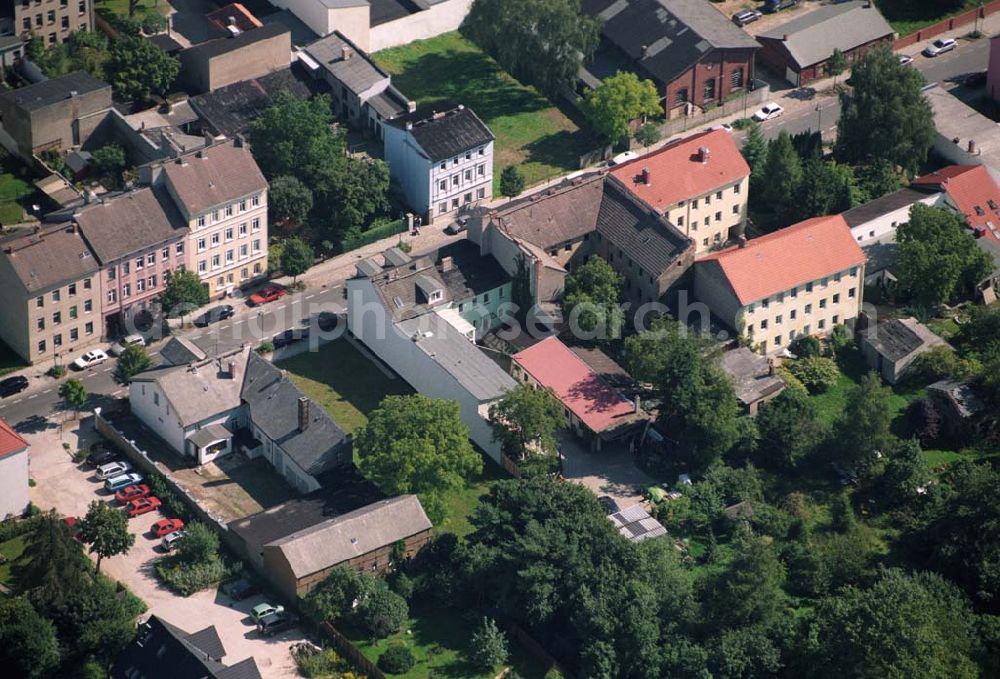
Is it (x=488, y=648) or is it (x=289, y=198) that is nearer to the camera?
(x=488, y=648)

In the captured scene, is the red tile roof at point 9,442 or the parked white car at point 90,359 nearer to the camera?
the red tile roof at point 9,442

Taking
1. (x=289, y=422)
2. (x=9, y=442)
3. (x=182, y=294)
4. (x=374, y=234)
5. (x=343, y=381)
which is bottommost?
(x=343, y=381)

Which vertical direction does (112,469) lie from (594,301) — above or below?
below

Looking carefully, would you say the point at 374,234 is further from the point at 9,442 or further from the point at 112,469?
the point at 9,442

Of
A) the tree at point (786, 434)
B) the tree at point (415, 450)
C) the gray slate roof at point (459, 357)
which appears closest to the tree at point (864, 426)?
the tree at point (786, 434)

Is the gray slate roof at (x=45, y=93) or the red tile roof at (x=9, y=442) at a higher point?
the gray slate roof at (x=45, y=93)

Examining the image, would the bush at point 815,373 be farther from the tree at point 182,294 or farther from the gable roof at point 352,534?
the tree at point 182,294

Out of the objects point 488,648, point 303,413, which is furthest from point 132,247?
point 488,648

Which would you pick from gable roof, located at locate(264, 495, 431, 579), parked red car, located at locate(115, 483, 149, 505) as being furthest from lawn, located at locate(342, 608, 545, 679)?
parked red car, located at locate(115, 483, 149, 505)
